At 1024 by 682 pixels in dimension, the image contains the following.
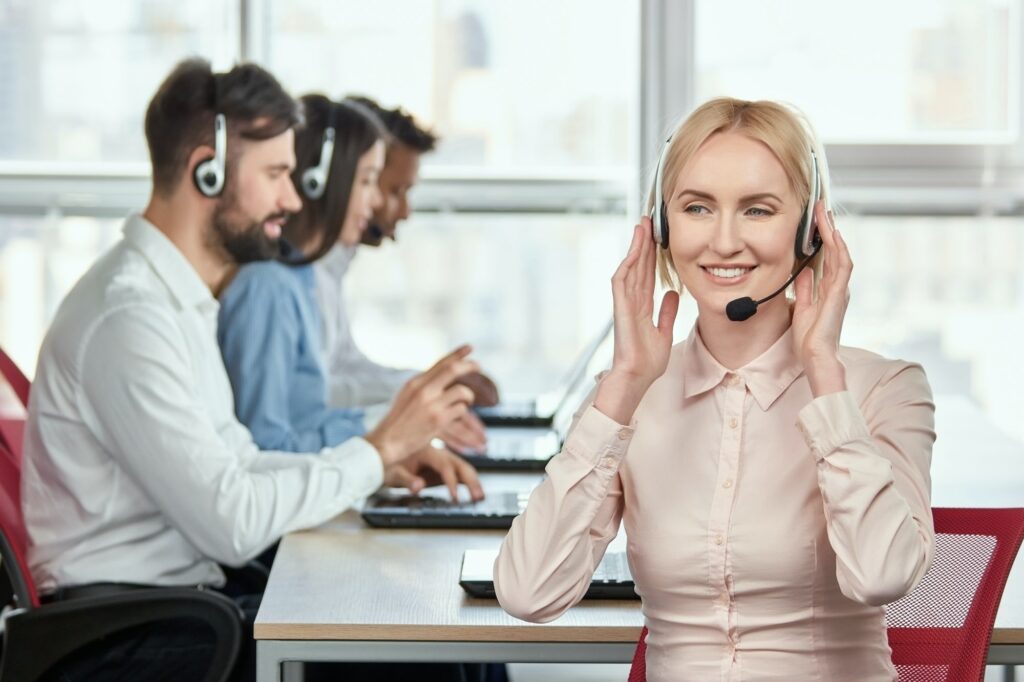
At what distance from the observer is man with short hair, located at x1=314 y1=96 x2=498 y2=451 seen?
355 cm

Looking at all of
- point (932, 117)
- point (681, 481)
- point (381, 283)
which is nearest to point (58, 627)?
point (681, 481)

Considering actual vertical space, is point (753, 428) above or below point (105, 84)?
below

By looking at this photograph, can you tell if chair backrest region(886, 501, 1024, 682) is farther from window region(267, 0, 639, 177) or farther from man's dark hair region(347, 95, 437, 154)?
window region(267, 0, 639, 177)

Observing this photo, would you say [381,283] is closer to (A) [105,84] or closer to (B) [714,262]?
(A) [105,84]

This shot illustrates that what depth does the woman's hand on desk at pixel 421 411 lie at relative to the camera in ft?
7.32

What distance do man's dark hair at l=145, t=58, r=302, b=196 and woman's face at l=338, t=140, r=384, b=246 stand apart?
69cm

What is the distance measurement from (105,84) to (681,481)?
10.8 ft

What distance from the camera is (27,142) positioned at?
14.4 feet

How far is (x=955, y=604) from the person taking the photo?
5.33 feet

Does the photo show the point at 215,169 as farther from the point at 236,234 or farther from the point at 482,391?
the point at 482,391

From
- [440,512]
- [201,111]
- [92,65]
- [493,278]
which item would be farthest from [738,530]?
[92,65]

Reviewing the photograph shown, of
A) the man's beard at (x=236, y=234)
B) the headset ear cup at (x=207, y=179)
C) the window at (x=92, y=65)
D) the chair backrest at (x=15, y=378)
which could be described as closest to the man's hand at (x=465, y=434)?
the man's beard at (x=236, y=234)

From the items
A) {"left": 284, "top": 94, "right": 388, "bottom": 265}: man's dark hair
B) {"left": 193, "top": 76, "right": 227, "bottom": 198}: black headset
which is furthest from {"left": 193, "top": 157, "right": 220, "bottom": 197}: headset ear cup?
{"left": 284, "top": 94, "right": 388, "bottom": 265}: man's dark hair

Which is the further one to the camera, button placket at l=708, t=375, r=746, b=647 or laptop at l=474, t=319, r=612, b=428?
laptop at l=474, t=319, r=612, b=428
